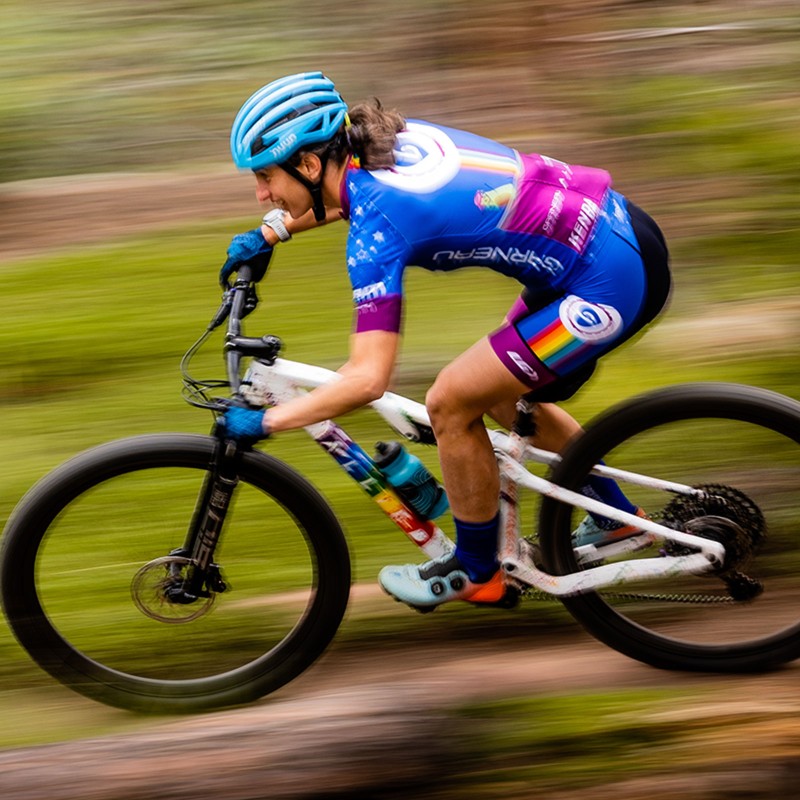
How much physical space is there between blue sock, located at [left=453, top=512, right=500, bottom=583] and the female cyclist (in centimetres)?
1

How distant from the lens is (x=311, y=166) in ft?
12.3

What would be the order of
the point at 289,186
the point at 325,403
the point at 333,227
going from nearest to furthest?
1. the point at 325,403
2. the point at 289,186
3. the point at 333,227

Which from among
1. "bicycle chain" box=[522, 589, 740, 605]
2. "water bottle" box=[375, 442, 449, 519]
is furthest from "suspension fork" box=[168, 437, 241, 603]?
"bicycle chain" box=[522, 589, 740, 605]

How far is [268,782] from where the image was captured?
11.3 ft

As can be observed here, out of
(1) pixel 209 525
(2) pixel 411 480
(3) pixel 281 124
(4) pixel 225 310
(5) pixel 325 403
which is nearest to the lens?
(5) pixel 325 403

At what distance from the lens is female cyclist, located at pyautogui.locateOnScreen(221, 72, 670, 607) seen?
3605 millimetres

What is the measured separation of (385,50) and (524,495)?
5.52 m

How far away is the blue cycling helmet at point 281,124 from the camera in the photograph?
3.66 meters

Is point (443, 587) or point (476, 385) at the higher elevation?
point (476, 385)

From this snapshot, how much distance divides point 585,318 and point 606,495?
2.30ft

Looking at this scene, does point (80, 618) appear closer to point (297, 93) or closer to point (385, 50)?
point (297, 93)

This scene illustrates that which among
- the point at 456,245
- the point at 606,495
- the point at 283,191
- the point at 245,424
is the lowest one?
the point at 606,495

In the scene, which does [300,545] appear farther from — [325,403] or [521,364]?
[521,364]

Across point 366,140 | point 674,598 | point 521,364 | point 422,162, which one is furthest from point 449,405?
point 674,598
